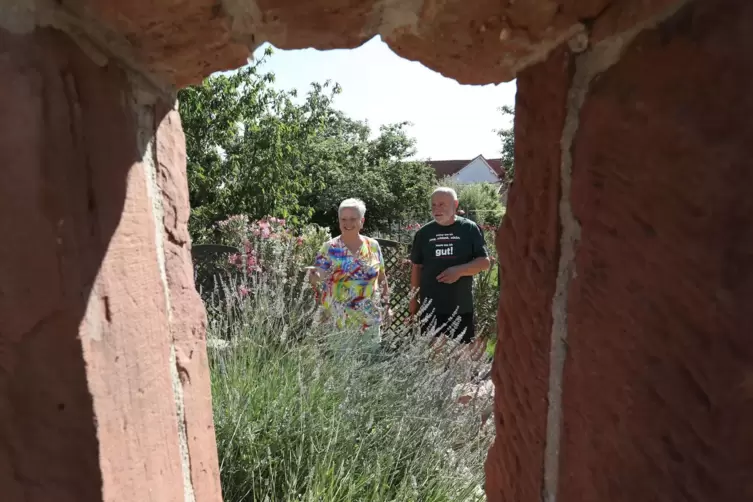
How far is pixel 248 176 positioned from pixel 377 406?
20.5 ft

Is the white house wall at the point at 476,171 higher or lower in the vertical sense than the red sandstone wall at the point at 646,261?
higher

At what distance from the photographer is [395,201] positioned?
707 inches

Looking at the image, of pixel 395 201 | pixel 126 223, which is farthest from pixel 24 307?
pixel 395 201

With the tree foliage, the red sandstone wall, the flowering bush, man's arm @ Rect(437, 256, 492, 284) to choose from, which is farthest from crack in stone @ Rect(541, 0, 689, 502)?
the tree foliage

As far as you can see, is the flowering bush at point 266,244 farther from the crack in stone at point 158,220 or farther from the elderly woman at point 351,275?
the crack in stone at point 158,220

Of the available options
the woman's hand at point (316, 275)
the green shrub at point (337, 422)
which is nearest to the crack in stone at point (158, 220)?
the green shrub at point (337, 422)

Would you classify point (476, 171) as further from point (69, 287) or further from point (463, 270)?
point (69, 287)

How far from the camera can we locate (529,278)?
76 centimetres

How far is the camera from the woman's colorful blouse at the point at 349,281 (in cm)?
348

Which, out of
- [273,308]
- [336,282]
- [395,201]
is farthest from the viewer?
[395,201]

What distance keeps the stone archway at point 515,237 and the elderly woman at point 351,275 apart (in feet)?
8.15

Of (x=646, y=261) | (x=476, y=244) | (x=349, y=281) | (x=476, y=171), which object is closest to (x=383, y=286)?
(x=349, y=281)

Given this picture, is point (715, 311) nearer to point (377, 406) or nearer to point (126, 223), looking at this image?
point (126, 223)

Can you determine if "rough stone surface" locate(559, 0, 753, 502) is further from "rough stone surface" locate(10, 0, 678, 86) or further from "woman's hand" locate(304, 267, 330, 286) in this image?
"woman's hand" locate(304, 267, 330, 286)
